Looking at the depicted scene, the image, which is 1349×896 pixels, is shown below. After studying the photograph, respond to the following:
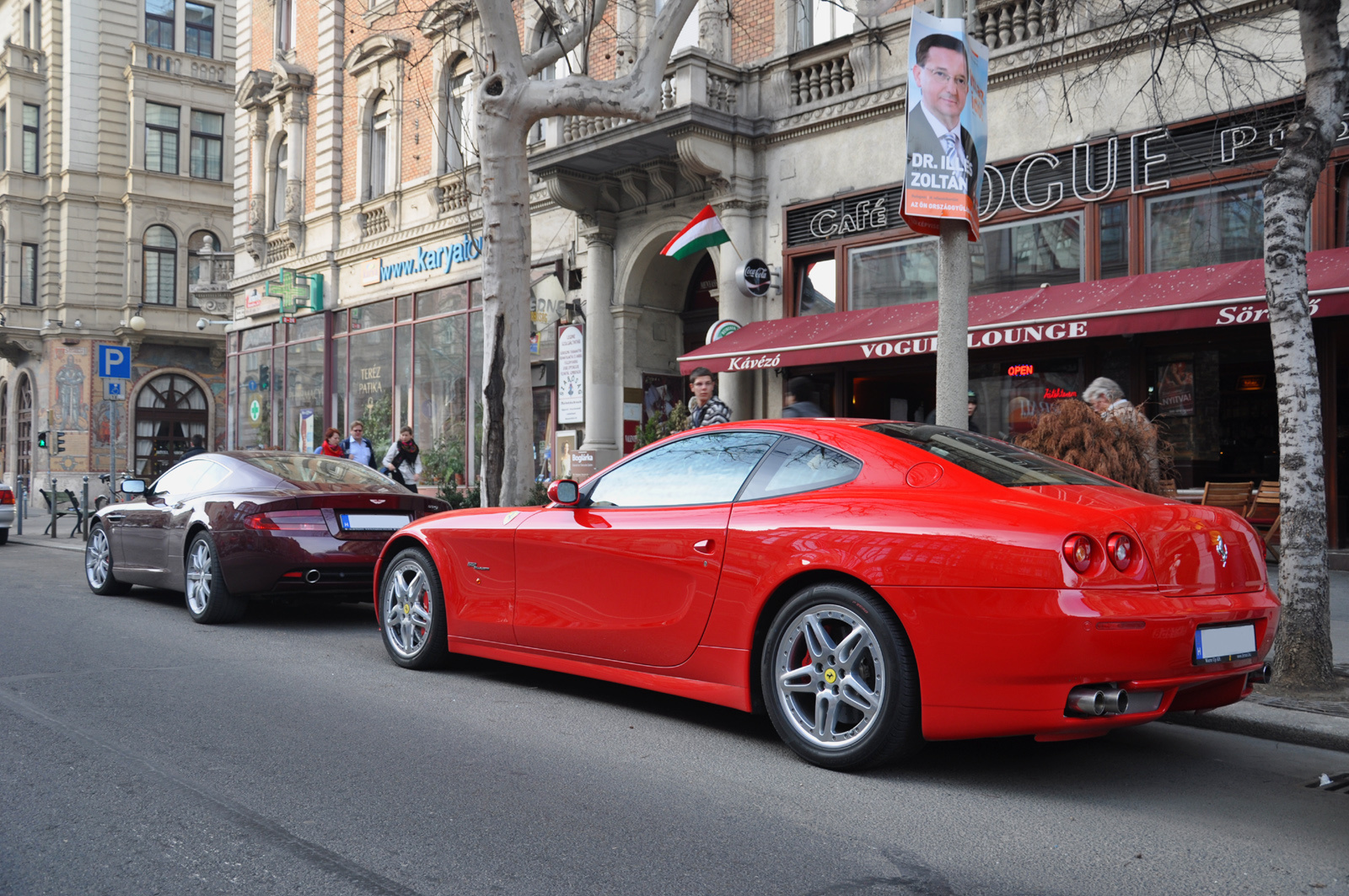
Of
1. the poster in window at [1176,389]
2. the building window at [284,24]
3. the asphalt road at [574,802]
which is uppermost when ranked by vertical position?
the building window at [284,24]

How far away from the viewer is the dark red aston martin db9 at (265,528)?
8.03m

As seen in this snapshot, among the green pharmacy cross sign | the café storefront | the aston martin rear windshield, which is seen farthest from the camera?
the green pharmacy cross sign

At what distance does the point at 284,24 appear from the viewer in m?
26.0

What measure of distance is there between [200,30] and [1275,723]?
40177 millimetres

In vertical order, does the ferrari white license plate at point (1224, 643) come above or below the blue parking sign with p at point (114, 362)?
below

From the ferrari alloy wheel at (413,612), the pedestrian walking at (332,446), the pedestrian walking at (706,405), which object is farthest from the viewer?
the pedestrian walking at (332,446)

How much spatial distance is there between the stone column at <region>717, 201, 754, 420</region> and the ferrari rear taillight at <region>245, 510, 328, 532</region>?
7.76 m

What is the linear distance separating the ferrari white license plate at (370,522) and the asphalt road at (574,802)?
2190mm

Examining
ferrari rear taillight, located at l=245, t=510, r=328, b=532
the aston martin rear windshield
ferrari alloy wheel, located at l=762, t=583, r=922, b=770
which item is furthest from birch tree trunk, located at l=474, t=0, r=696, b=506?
ferrari alloy wheel, located at l=762, t=583, r=922, b=770

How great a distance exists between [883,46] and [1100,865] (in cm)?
1213

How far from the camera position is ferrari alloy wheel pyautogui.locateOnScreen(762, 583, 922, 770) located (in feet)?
13.7

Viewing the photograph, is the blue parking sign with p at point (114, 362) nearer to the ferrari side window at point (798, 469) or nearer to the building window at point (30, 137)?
the ferrari side window at point (798, 469)

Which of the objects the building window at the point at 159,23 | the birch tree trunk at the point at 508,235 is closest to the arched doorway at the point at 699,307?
the birch tree trunk at the point at 508,235

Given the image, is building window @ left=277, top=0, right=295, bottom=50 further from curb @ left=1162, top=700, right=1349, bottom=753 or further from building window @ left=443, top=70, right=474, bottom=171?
curb @ left=1162, top=700, right=1349, bottom=753
